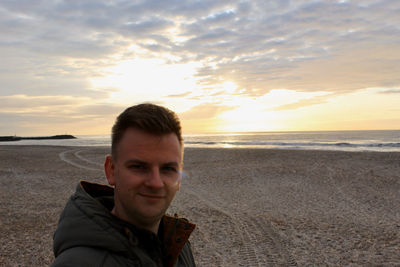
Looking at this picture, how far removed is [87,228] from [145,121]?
0.66 meters

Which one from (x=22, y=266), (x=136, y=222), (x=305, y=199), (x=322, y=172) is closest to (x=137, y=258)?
(x=136, y=222)

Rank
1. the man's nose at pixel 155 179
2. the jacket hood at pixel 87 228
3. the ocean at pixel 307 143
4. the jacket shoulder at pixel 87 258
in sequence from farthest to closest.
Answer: the ocean at pixel 307 143 < the man's nose at pixel 155 179 < the jacket hood at pixel 87 228 < the jacket shoulder at pixel 87 258

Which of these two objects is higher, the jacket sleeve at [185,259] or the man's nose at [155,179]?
the man's nose at [155,179]

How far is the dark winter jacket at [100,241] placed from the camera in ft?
4.90

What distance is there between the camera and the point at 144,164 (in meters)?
1.79

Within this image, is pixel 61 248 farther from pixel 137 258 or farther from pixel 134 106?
pixel 134 106

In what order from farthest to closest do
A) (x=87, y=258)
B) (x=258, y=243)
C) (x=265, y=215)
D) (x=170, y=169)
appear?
(x=265, y=215)
(x=258, y=243)
(x=170, y=169)
(x=87, y=258)

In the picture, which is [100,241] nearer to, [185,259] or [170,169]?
[170,169]

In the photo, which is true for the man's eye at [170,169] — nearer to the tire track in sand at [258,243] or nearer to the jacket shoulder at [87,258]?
the jacket shoulder at [87,258]

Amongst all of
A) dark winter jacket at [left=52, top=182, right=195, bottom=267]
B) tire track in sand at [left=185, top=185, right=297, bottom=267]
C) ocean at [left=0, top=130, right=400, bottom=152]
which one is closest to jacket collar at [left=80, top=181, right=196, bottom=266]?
dark winter jacket at [left=52, top=182, right=195, bottom=267]

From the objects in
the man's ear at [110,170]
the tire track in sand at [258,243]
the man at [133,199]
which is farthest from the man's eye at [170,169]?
the tire track in sand at [258,243]

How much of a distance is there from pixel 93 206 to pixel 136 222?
0.27 m

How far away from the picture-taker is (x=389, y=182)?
43.7ft

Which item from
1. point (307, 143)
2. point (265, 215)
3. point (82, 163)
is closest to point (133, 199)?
point (265, 215)
